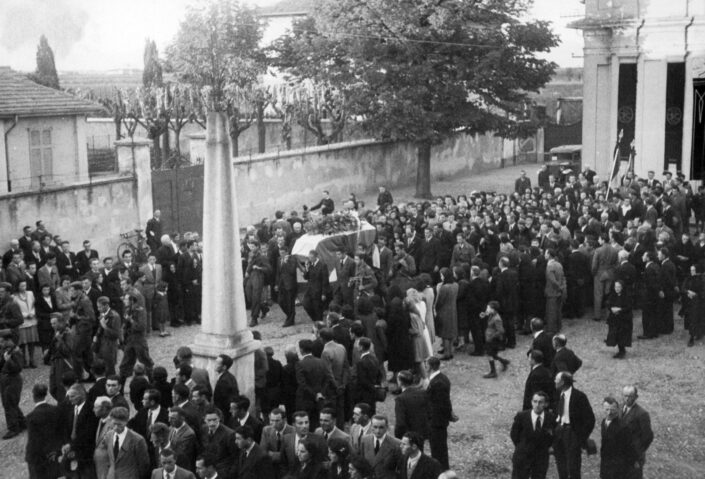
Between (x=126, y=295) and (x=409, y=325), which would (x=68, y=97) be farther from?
(x=409, y=325)

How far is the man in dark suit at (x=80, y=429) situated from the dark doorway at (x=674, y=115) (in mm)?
24455

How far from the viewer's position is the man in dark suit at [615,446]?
400 inches

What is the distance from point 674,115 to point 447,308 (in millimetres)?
17721

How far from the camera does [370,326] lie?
1406 cm

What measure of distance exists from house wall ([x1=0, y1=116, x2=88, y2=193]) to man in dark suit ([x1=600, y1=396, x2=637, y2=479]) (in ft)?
59.7

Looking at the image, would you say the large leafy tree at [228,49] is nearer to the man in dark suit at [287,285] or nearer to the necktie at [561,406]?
the man in dark suit at [287,285]

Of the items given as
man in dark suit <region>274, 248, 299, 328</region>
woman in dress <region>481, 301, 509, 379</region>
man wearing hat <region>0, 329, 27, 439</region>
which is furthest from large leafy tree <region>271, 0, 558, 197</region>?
man wearing hat <region>0, 329, 27, 439</region>

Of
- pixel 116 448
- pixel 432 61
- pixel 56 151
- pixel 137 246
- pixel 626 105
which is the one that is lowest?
pixel 116 448

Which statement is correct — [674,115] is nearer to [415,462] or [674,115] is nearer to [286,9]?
[415,462]

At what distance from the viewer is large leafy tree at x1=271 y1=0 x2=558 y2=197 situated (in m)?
31.6

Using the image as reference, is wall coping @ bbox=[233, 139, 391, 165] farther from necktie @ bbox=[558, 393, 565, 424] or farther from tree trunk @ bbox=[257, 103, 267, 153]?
necktie @ bbox=[558, 393, 565, 424]

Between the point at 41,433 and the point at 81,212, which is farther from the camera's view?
the point at 81,212

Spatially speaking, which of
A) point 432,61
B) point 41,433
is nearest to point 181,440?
point 41,433

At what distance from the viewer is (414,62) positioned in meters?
32.3
